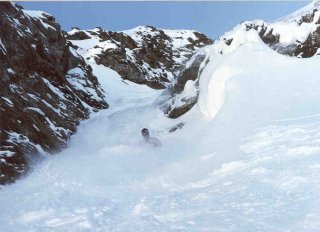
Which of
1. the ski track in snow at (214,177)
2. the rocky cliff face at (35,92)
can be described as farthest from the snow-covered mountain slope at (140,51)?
the ski track in snow at (214,177)

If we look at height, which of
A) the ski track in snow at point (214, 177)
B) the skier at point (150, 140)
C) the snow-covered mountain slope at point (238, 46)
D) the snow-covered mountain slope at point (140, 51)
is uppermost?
the snow-covered mountain slope at point (140, 51)

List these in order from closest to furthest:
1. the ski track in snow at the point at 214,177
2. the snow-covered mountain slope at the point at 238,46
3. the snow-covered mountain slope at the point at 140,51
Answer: the ski track in snow at the point at 214,177 < the snow-covered mountain slope at the point at 238,46 < the snow-covered mountain slope at the point at 140,51

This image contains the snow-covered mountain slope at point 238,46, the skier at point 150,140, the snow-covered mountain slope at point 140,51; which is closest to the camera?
the skier at point 150,140

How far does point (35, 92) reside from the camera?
22219mm

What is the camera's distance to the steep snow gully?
677 centimetres

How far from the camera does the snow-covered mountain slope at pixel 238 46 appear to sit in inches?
909

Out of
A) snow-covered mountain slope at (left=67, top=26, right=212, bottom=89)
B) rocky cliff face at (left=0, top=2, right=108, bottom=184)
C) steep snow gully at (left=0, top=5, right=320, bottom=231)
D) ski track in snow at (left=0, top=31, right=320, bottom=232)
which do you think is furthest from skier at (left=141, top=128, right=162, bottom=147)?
snow-covered mountain slope at (left=67, top=26, right=212, bottom=89)

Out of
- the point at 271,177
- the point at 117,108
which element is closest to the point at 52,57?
the point at 117,108

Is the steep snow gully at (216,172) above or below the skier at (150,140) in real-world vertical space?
below

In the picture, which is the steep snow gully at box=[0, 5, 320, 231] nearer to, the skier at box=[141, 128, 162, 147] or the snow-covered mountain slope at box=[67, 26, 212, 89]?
the skier at box=[141, 128, 162, 147]

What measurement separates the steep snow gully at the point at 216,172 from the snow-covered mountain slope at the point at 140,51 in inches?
722

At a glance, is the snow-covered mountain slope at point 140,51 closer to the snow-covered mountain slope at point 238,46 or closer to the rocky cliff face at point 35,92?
the rocky cliff face at point 35,92

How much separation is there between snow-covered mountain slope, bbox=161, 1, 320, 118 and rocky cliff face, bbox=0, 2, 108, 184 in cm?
652

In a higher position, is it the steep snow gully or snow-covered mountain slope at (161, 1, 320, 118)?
snow-covered mountain slope at (161, 1, 320, 118)
